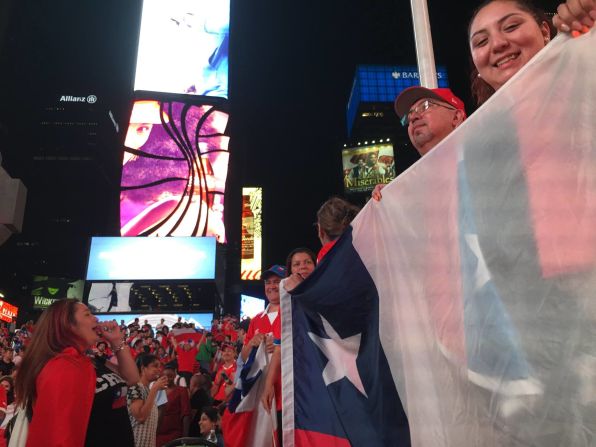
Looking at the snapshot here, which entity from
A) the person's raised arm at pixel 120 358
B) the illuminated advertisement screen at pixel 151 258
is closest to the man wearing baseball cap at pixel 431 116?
the person's raised arm at pixel 120 358

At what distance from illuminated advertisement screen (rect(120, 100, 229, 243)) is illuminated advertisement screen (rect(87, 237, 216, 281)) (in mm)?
2409

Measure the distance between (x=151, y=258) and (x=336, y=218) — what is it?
24.9 metres

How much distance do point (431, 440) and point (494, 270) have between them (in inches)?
23.9

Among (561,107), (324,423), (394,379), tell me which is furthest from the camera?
(324,423)

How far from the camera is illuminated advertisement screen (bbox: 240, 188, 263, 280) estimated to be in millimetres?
39688

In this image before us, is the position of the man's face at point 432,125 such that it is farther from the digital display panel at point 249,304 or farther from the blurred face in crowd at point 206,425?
the digital display panel at point 249,304

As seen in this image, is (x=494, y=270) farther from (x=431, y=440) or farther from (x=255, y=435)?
(x=255, y=435)

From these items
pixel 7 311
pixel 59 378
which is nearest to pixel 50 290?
pixel 7 311

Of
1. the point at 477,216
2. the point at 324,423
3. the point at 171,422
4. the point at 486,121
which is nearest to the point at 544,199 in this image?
the point at 477,216

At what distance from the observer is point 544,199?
1200mm

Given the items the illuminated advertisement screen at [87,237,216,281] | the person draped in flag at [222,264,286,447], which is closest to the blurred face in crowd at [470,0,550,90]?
the person draped in flag at [222,264,286,447]

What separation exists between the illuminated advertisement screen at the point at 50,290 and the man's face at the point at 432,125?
113ft

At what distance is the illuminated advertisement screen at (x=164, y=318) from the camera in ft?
78.9

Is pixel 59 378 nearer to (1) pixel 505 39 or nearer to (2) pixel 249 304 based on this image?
(1) pixel 505 39
